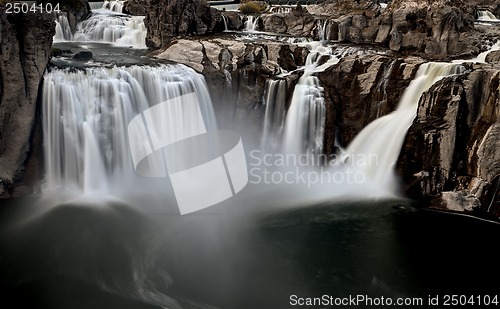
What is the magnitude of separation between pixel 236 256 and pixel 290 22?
18404 millimetres

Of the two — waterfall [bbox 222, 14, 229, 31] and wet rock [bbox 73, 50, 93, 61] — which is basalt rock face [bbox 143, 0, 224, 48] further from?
wet rock [bbox 73, 50, 93, 61]

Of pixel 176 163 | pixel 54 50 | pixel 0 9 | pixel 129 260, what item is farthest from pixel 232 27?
pixel 129 260

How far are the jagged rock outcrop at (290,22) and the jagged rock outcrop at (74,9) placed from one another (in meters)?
11.7

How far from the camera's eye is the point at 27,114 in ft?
52.2

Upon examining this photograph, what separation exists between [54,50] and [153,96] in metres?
7.00

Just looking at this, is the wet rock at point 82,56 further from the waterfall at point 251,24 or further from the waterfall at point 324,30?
the waterfall at point 324,30

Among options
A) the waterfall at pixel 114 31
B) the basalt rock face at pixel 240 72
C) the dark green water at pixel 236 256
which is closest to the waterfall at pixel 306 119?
the basalt rock face at pixel 240 72

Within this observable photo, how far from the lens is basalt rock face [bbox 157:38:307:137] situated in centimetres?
1936

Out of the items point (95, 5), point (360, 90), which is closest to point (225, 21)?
point (360, 90)

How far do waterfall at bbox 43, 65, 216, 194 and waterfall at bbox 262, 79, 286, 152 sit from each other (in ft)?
14.3

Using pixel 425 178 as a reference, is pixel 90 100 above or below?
above

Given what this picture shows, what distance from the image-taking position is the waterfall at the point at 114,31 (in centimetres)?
2584

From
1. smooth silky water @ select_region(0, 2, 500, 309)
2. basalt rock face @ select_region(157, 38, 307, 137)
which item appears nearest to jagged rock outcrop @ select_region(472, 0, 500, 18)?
smooth silky water @ select_region(0, 2, 500, 309)

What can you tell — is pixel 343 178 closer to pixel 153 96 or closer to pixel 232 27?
pixel 153 96
